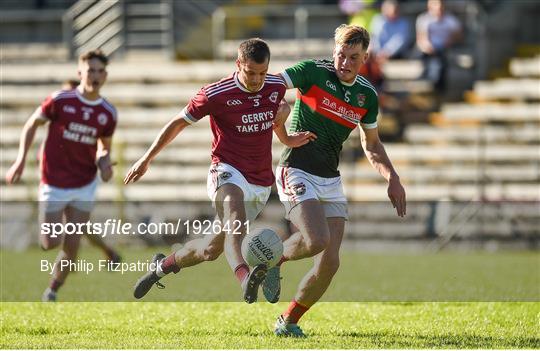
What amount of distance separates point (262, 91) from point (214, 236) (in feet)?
3.52

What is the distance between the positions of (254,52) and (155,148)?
926mm

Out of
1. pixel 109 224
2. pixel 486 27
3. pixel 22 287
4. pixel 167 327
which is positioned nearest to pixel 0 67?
pixel 109 224

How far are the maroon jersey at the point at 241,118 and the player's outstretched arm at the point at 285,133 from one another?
1.7 inches

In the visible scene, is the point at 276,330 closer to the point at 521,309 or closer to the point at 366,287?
the point at 521,309

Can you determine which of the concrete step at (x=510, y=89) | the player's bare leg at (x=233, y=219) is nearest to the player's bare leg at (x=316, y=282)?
the player's bare leg at (x=233, y=219)

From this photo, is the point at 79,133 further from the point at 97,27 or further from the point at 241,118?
the point at 97,27

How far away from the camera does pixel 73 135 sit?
1167cm

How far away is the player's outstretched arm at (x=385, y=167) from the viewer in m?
9.00

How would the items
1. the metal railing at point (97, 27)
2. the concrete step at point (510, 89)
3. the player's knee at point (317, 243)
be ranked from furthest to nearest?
1. the metal railing at point (97, 27)
2. the concrete step at point (510, 89)
3. the player's knee at point (317, 243)

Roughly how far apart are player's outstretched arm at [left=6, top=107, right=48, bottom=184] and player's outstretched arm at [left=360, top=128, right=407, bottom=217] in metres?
3.00

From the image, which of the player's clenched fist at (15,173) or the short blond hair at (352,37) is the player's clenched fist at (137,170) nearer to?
the short blond hair at (352,37)

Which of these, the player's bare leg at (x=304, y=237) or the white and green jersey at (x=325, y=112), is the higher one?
the white and green jersey at (x=325, y=112)

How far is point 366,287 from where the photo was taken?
12.8m

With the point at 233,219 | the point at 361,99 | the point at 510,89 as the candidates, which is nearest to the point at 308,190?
the point at 233,219
